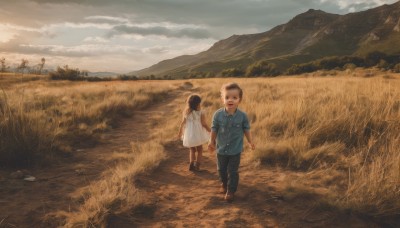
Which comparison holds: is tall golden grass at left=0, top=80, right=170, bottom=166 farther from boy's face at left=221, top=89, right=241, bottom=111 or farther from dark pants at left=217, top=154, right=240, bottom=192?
boy's face at left=221, top=89, right=241, bottom=111

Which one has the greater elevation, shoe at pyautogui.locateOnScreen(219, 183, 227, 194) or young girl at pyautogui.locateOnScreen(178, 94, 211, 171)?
young girl at pyautogui.locateOnScreen(178, 94, 211, 171)

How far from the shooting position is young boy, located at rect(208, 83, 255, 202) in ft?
13.6

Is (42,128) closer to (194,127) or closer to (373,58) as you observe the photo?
(194,127)

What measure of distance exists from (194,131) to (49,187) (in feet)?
7.88

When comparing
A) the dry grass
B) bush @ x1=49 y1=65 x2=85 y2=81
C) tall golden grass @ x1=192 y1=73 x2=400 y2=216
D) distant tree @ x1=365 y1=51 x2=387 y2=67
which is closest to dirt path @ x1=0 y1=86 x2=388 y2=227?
the dry grass

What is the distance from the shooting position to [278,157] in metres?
5.21

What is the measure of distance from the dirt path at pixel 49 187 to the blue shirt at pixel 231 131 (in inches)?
76.1

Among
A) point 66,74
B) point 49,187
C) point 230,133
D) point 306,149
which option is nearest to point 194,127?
point 230,133

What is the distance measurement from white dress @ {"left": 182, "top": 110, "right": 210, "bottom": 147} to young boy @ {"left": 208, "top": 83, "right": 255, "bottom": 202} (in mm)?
1277

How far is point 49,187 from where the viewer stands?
14.9ft

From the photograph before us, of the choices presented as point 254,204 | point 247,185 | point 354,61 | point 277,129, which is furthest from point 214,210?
point 354,61

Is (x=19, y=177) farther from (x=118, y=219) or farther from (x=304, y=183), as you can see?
(x=304, y=183)

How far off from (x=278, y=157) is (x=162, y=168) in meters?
1.93

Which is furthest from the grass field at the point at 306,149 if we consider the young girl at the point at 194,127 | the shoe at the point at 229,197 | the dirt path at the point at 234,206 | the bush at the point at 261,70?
the bush at the point at 261,70
